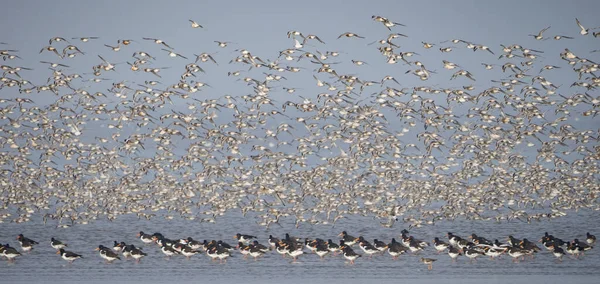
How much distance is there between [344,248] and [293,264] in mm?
2015

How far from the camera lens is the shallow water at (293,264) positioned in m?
29.9

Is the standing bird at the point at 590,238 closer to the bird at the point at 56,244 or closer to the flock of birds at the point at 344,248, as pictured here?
the flock of birds at the point at 344,248

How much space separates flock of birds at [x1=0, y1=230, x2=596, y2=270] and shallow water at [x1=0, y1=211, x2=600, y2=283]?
1.01 feet

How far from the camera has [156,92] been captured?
4344 cm

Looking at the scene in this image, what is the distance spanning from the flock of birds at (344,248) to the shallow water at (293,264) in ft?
1.01

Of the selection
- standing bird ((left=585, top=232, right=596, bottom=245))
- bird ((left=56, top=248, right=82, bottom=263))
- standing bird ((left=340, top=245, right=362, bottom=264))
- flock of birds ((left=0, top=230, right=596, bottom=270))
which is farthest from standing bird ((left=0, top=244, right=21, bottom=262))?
standing bird ((left=585, top=232, right=596, bottom=245))

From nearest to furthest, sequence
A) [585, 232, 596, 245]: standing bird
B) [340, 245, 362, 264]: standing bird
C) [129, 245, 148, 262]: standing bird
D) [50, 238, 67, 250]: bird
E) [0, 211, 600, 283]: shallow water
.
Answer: [0, 211, 600, 283]: shallow water, [340, 245, 362, 264]: standing bird, [129, 245, 148, 262]: standing bird, [585, 232, 596, 245]: standing bird, [50, 238, 67, 250]: bird

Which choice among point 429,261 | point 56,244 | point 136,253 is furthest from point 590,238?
point 56,244

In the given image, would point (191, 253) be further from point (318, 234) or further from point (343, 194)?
point (343, 194)

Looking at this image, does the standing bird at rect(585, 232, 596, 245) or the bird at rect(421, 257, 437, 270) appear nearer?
the bird at rect(421, 257, 437, 270)

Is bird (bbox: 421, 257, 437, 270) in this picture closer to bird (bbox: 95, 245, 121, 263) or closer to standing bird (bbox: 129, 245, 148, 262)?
standing bird (bbox: 129, 245, 148, 262)

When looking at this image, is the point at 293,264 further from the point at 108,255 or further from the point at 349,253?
the point at 108,255

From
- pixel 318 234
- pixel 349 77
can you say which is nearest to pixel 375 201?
pixel 318 234

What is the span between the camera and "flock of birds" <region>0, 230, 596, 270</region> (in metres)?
32.8
